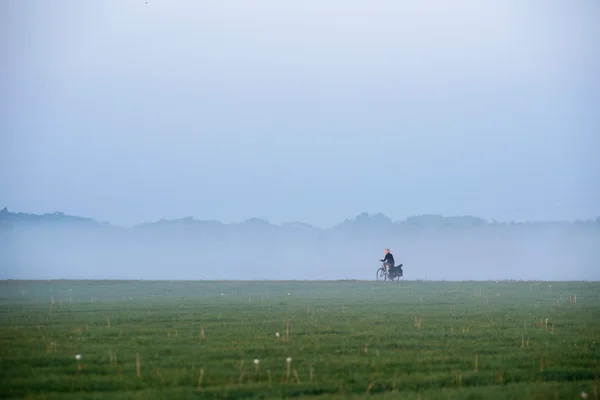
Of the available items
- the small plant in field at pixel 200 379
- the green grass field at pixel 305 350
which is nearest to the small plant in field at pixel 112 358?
the green grass field at pixel 305 350

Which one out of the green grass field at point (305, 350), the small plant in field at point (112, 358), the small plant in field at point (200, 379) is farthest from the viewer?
the small plant in field at point (112, 358)

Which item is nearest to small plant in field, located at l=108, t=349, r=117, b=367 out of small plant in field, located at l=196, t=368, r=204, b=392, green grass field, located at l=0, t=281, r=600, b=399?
green grass field, located at l=0, t=281, r=600, b=399

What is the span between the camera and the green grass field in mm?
15820

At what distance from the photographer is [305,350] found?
20.4 meters

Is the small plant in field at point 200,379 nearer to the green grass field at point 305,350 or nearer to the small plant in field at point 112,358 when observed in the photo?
the green grass field at point 305,350

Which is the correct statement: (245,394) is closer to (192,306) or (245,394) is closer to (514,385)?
(514,385)

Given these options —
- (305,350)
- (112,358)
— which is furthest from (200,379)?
(305,350)

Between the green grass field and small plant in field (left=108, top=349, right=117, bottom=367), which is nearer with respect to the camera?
the green grass field

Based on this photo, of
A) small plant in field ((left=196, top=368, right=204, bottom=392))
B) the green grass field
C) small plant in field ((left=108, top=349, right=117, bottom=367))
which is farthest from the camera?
small plant in field ((left=108, top=349, right=117, bottom=367))

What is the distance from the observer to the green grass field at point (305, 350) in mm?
15820

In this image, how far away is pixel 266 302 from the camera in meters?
39.4

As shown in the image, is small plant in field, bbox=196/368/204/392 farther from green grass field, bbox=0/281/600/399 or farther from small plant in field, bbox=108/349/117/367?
small plant in field, bbox=108/349/117/367

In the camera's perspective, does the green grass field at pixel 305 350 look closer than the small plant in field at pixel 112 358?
Yes

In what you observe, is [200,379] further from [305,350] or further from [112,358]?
[305,350]
